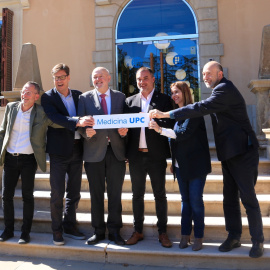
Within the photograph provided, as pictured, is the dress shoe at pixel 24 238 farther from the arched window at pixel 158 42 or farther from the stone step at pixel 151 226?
the arched window at pixel 158 42

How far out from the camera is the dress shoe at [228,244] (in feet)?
10.1

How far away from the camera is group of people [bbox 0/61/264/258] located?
9.92ft

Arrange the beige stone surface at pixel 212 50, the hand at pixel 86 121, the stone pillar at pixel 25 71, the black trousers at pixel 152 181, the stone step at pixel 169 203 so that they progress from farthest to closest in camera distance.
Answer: the beige stone surface at pixel 212 50
the stone pillar at pixel 25 71
the stone step at pixel 169 203
the black trousers at pixel 152 181
the hand at pixel 86 121

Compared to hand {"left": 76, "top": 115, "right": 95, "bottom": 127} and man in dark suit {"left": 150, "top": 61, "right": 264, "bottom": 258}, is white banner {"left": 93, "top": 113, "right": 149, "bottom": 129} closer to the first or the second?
hand {"left": 76, "top": 115, "right": 95, "bottom": 127}

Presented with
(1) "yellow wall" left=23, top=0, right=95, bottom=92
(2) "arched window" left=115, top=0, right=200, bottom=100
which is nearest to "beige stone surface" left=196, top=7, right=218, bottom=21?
(2) "arched window" left=115, top=0, right=200, bottom=100

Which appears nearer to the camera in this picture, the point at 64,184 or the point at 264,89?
the point at 64,184

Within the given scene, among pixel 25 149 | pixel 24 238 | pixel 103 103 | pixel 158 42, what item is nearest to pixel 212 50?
pixel 158 42

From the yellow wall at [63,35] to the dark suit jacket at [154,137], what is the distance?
4.63m

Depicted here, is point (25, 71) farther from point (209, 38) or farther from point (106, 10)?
point (209, 38)

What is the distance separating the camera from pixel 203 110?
9.80ft

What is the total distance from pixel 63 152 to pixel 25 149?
484 mm

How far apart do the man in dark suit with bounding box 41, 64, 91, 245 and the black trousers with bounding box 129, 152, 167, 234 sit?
751 mm

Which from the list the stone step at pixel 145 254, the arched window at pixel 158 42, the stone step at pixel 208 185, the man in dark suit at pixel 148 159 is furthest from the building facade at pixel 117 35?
the stone step at pixel 145 254

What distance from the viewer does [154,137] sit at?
3326mm
